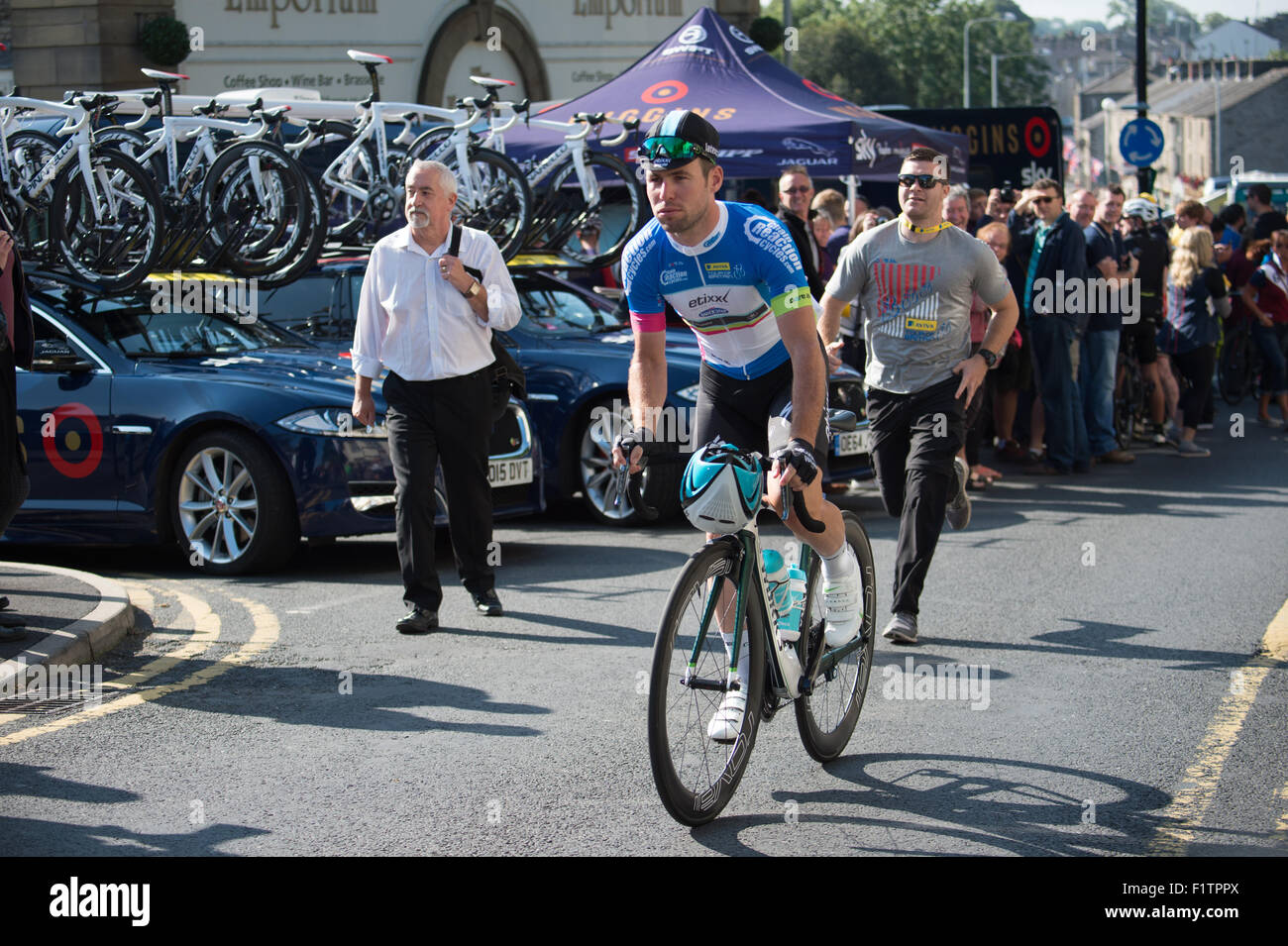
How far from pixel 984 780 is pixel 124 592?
440cm

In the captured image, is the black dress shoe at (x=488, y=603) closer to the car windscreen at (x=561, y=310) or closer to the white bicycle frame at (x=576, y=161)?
the car windscreen at (x=561, y=310)

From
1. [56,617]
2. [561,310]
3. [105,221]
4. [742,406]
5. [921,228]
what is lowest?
[56,617]

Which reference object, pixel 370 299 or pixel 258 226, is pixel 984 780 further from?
pixel 258 226

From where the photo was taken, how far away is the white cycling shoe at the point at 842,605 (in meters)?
5.42

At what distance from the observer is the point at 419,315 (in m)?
7.77

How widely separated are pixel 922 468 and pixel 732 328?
218 centimetres

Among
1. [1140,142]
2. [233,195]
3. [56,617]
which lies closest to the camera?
[56,617]

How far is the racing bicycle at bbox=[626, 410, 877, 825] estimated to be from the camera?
177 inches

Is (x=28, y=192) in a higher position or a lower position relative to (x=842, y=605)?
higher

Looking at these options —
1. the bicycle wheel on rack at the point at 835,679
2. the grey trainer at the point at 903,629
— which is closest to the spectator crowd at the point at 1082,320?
the grey trainer at the point at 903,629

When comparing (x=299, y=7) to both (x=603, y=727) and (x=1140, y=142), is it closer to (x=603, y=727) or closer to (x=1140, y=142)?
(x=1140, y=142)

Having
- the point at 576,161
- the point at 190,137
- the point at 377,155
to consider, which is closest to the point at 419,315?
the point at 190,137

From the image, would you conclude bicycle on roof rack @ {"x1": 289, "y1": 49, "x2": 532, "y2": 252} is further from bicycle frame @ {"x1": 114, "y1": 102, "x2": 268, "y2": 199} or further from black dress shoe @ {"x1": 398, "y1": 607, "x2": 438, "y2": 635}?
black dress shoe @ {"x1": 398, "y1": 607, "x2": 438, "y2": 635}

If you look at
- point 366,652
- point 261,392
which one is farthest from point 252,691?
point 261,392
